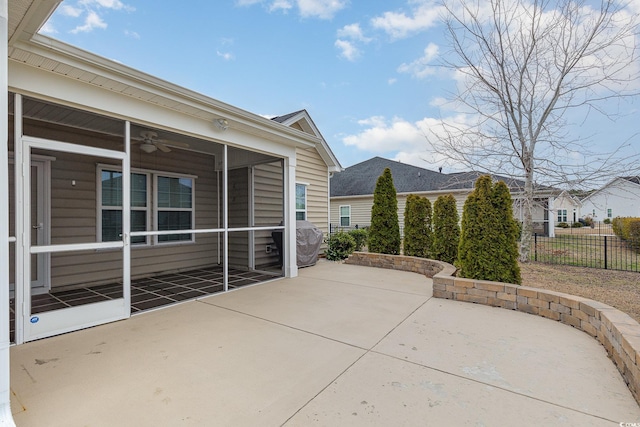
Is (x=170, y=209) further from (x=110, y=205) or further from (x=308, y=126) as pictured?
(x=308, y=126)

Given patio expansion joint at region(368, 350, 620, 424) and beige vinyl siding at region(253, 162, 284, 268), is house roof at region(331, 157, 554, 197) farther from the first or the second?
patio expansion joint at region(368, 350, 620, 424)

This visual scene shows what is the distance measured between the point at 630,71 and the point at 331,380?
32.7ft

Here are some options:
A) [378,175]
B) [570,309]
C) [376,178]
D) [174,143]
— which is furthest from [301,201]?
[378,175]

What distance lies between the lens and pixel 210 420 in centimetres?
194

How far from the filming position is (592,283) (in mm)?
5613

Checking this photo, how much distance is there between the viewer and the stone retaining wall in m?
2.38

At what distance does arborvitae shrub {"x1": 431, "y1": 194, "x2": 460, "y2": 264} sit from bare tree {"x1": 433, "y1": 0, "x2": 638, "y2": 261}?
2.78 meters

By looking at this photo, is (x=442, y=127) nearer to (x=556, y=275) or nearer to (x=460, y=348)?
(x=556, y=275)

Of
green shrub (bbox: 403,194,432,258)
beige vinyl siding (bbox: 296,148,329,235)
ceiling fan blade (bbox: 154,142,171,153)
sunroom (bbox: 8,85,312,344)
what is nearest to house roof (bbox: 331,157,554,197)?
beige vinyl siding (bbox: 296,148,329,235)

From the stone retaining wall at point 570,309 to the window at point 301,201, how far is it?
4.30 m

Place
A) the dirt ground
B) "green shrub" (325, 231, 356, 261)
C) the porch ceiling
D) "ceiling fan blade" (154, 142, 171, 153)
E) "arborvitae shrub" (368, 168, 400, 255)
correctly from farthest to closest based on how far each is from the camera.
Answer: "green shrub" (325, 231, 356, 261), "arborvitae shrub" (368, 168, 400, 255), "ceiling fan blade" (154, 142, 171, 153), the dirt ground, the porch ceiling

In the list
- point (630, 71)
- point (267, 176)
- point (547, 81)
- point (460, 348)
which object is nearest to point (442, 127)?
point (547, 81)

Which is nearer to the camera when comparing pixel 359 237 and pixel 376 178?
pixel 359 237

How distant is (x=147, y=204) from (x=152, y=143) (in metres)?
1.42
